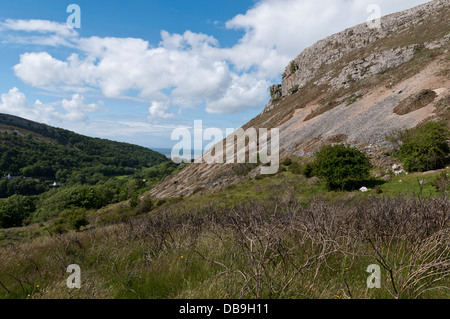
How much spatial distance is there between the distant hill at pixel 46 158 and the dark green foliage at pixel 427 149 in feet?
476

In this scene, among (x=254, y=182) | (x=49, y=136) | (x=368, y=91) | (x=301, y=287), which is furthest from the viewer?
(x=49, y=136)

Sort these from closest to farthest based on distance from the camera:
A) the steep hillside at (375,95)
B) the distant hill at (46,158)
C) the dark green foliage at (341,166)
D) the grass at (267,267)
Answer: the grass at (267,267)
the dark green foliage at (341,166)
the steep hillside at (375,95)
the distant hill at (46,158)

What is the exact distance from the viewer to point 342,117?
118 feet

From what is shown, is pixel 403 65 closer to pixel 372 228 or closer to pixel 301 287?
pixel 372 228

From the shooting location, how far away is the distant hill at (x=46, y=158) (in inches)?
5187

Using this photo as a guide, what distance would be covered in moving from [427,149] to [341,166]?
6.60 metres

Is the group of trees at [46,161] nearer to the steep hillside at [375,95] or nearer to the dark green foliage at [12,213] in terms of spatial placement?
the dark green foliage at [12,213]

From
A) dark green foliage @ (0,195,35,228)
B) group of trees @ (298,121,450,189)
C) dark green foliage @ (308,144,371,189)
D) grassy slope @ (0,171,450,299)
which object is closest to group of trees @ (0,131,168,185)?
dark green foliage @ (0,195,35,228)

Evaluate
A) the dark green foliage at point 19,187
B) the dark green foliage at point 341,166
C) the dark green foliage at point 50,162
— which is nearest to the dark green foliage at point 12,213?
the dark green foliage at point 19,187

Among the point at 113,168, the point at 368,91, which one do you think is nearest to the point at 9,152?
the point at 113,168

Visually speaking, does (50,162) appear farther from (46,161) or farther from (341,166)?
A: (341,166)
